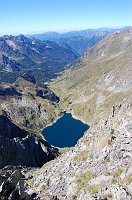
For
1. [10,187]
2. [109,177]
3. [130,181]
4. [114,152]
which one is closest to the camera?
[10,187]

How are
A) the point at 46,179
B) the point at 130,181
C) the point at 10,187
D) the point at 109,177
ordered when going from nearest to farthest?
the point at 10,187, the point at 130,181, the point at 109,177, the point at 46,179

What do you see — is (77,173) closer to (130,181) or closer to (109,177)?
(109,177)

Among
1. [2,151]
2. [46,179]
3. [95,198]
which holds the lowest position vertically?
[2,151]

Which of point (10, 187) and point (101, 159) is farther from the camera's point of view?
point (101, 159)

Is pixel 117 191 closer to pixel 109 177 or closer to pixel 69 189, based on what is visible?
pixel 109 177

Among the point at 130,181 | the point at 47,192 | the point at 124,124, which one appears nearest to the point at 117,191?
the point at 130,181

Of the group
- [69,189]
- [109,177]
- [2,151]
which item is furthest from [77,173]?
[2,151]

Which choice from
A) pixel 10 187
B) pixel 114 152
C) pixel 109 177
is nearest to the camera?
pixel 10 187

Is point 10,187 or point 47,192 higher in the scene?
point 10,187

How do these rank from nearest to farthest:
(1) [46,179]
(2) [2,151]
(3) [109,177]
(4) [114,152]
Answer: (3) [109,177] → (4) [114,152] → (1) [46,179] → (2) [2,151]
